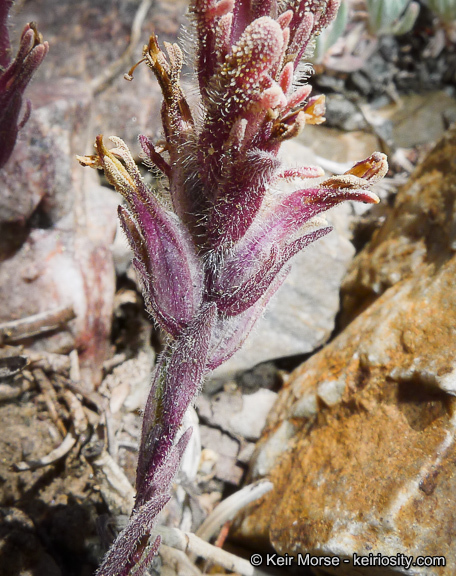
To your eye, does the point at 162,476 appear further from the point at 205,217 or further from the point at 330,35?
the point at 330,35

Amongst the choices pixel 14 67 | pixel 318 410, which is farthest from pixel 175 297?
pixel 14 67

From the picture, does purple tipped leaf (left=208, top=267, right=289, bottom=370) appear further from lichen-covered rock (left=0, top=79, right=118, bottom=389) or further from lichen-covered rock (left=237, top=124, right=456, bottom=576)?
lichen-covered rock (left=0, top=79, right=118, bottom=389)

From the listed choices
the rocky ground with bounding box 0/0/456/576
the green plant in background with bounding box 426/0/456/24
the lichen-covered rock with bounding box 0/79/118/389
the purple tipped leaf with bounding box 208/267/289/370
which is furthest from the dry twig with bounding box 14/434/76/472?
the green plant in background with bounding box 426/0/456/24

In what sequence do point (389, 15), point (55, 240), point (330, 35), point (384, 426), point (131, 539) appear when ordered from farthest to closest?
point (389, 15) → point (330, 35) → point (55, 240) → point (384, 426) → point (131, 539)

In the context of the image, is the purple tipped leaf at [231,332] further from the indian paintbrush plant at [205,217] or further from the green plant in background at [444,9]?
the green plant in background at [444,9]

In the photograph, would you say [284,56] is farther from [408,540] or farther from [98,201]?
[98,201]

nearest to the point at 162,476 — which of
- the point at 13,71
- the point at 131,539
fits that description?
the point at 131,539
